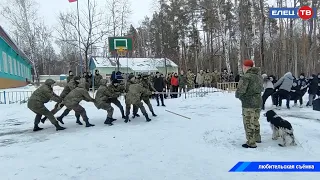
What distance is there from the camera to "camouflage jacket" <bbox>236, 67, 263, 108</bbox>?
5.57 meters

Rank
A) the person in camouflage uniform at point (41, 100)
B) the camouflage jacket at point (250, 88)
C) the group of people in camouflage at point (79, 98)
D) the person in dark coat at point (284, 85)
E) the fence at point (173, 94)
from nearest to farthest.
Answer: the camouflage jacket at point (250, 88), the person in camouflage uniform at point (41, 100), the group of people in camouflage at point (79, 98), the person in dark coat at point (284, 85), the fence at point (173, 94)

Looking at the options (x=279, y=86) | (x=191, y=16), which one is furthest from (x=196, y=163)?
(x=191, y=16)

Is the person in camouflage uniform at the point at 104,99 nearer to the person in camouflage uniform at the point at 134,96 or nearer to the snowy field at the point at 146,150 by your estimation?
the snowy field at the point at 146,150

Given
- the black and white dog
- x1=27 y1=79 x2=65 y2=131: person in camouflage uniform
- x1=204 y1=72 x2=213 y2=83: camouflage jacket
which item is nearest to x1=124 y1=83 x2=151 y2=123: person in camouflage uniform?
x1=27 y1=79 x2=65 y2=131: person in camouflage uniform

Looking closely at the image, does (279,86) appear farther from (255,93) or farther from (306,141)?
(255,93)

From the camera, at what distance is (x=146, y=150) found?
18.8ft

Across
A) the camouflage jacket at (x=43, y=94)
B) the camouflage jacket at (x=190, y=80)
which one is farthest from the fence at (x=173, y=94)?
the camouflage jacket at (x=43, y=94)

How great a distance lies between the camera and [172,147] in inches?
233

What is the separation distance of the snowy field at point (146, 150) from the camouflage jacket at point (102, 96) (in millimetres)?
744

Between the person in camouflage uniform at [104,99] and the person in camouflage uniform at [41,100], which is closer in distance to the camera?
the person in camouflage uniform at [41,100]

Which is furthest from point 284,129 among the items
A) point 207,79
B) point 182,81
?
point 207,79

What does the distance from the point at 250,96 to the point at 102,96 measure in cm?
482

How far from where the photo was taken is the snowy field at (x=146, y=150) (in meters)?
4.41

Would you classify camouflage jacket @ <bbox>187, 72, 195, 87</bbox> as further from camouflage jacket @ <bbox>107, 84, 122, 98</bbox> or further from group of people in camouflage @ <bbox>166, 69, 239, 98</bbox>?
camouflage jacket @ <bbox>107, 84, 122, 98</bbox>
